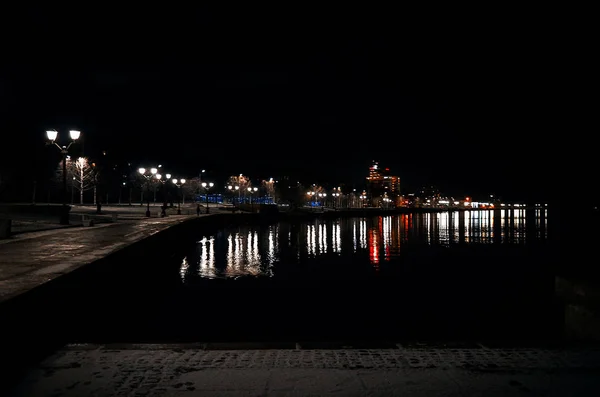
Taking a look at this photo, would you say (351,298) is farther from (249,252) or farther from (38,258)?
(249,252)

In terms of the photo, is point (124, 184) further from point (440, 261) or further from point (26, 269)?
point (26, 269)

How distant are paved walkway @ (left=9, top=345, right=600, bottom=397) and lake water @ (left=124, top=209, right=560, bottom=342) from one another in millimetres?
5678

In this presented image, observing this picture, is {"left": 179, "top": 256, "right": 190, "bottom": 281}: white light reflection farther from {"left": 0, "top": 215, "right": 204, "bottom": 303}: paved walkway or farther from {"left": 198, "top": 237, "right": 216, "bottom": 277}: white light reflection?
{"left": 0, "top": 215, "right": 204, "bottom": 303}: paved walkway

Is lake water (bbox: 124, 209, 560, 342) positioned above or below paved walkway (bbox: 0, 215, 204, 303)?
below

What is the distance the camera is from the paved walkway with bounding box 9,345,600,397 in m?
6.02

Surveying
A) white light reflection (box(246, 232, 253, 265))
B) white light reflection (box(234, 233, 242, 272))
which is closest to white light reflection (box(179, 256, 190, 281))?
white light reflection (box(234, 233, 242, 272))

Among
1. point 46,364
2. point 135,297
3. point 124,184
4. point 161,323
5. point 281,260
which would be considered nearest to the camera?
point 46,364

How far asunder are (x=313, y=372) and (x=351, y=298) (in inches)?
486

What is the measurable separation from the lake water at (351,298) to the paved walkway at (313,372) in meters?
5.68

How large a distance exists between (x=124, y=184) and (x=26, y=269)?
9710cm

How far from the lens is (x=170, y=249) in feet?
105

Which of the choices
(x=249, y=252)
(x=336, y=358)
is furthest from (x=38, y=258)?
(x=249, y=252)

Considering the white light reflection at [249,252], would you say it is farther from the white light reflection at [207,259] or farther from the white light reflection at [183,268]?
the white light reflection at [183,268]

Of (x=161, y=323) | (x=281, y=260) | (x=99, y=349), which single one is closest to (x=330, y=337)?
(x=161, y=323)
